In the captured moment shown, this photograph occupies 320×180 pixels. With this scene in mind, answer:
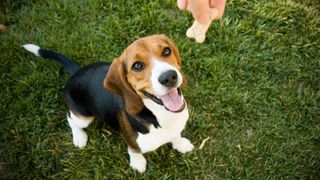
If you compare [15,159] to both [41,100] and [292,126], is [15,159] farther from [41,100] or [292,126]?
[292,126]

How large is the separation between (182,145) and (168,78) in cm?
133

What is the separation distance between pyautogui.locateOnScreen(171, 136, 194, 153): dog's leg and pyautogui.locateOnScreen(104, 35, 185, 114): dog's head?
2.89ft

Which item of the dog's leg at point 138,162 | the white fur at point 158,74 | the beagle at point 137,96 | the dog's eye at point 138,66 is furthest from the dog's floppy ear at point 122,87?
the dog's leg at point 138,162

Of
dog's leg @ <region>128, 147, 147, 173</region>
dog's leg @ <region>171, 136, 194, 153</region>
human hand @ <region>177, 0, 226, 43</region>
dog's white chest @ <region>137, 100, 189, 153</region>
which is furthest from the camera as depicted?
dog's leg @ <region>171, 136, 194, 153</region>

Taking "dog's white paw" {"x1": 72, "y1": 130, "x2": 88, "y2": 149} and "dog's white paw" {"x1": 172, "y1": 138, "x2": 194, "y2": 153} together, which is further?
"dog's white paw" {"x1": 72, "y1": 130, "x2": 88, "y2": 149}

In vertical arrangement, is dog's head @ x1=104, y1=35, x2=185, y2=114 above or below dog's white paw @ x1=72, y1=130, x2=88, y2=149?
above

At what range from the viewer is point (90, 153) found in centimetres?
401

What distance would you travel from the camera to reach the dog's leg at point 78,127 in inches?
149

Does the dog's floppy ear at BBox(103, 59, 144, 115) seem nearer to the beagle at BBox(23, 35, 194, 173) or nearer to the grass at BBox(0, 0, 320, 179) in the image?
the beagle at BBox(23, 35, 194, 173)

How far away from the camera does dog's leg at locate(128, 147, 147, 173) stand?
12.2 feet

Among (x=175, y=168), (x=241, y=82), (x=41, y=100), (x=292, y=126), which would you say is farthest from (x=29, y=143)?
(x=292, y=126)

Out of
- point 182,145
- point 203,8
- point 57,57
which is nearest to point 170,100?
point 203,8

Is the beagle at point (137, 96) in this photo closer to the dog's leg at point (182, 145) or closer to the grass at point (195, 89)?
the dog's leg at point (182, 145)

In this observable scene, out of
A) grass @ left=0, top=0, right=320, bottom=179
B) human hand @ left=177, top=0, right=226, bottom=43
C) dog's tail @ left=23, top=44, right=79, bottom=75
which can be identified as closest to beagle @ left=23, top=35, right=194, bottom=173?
dog's tail @ left=23, top=44, right=79, bottom=75
